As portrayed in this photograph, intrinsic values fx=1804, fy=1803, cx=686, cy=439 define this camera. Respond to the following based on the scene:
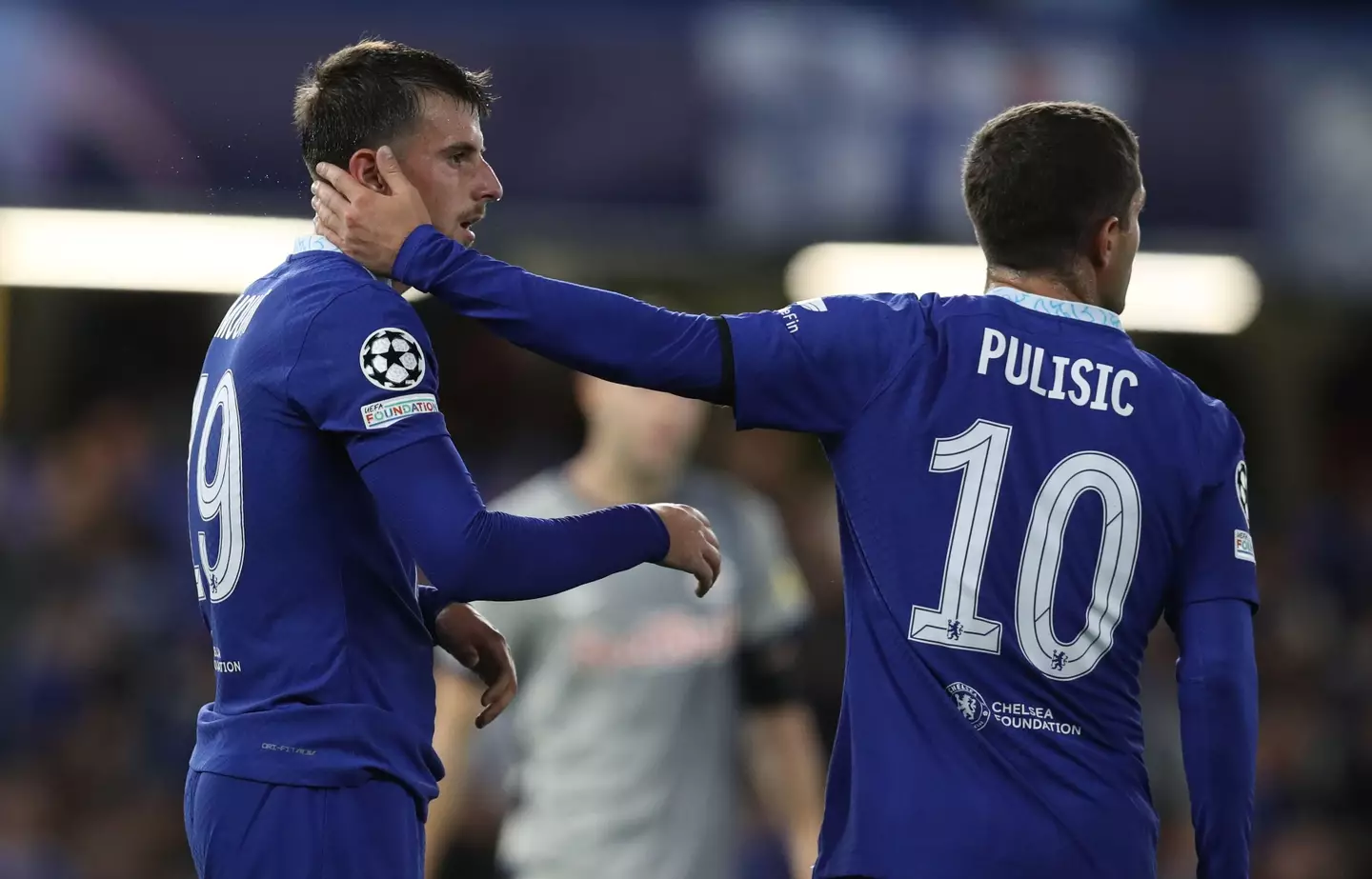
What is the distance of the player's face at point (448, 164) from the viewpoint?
9.87 ft

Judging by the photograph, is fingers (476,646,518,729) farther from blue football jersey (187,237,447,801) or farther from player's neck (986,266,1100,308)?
player's neck (986,266,1100,308)

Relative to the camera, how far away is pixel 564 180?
27.3ft

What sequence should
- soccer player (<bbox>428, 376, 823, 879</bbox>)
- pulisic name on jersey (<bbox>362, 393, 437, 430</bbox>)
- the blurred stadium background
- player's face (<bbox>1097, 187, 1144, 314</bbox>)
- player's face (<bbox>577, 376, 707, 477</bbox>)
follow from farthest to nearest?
the blurred stadium background < player's face (<bbox>577, 376, 707, 477</bbox>) < soccer player (<bbox>428, 376, 823, 879</bbox>) < player's face (<bbox>1097, 187, 1144, 314</bbox>) < pulisic name on jersey (<bbox>362, 393, 437, 430</bbox>)

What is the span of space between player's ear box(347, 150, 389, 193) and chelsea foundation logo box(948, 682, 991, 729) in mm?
Answer: 1242

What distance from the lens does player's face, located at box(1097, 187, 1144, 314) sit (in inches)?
123

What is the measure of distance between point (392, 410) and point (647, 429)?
2.58 meters

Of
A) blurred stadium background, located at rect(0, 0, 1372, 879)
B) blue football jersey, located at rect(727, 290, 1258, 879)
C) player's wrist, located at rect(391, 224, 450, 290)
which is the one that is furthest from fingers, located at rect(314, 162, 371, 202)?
blurred stadium background, located at rect(0, 0, 1372, 879)

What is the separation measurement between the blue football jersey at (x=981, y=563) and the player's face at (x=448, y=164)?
508 millimetres

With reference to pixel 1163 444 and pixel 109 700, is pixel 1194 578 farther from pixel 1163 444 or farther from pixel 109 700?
pixel 109 700

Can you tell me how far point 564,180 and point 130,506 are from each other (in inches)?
110

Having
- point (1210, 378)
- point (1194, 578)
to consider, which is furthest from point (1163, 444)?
point (1210, 378)

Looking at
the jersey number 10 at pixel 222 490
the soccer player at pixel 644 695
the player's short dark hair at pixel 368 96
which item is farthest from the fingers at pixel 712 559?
the soccer player at pixel 644 695

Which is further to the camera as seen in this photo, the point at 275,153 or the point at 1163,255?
the point at 1163,255

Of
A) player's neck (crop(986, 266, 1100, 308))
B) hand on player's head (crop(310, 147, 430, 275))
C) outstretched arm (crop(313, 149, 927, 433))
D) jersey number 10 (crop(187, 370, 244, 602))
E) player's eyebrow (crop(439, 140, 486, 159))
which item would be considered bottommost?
jersey number 10 (crop(187, 370, 244, 602))
